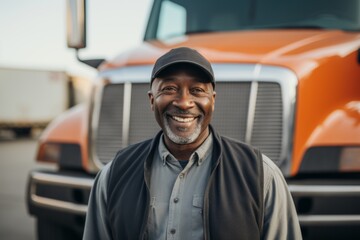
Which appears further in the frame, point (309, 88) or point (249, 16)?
point (249, 16)

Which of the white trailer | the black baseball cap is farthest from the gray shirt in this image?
the white trailer

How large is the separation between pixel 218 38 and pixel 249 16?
15.8 inches

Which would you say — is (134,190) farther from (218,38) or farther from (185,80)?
(218,38)

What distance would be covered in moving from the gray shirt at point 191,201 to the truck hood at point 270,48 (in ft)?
4.42

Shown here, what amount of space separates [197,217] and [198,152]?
0.28m

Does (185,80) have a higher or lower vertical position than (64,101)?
higher

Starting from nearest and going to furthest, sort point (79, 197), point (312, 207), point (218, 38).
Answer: point (312, 207)
point (79, 197)
point (218, 38)

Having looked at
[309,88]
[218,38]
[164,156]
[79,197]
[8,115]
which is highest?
[218,38]

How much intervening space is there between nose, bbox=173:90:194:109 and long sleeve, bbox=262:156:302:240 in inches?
16.9

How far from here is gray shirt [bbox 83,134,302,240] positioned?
1974mm

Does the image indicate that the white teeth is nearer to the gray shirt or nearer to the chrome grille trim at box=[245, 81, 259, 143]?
the gray shirt

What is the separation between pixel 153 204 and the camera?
6.64 ft

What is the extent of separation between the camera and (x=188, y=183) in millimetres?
2021

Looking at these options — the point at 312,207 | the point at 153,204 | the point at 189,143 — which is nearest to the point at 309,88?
the point at 312,207
